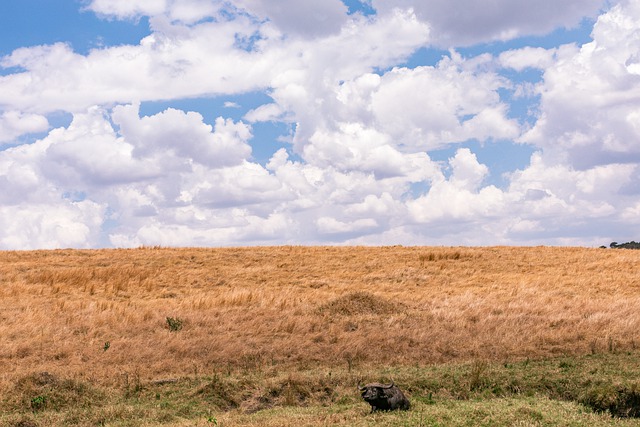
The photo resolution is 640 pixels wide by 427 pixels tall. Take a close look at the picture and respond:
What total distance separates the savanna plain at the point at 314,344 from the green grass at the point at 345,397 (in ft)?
0.17

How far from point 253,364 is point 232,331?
3.54m

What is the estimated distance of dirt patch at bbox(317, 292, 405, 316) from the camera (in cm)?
2528

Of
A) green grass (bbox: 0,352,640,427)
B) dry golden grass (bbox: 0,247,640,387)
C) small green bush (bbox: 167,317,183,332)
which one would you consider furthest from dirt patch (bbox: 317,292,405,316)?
green grass (bbox: 0,352,640,427)

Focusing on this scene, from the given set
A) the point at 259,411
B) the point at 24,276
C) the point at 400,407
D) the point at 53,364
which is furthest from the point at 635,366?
the point at 24,276

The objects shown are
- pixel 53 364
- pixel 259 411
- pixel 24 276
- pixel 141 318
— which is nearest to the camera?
pixel 259 411

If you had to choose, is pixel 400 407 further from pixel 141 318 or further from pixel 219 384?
pixel 141 318

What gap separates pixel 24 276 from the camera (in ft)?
118

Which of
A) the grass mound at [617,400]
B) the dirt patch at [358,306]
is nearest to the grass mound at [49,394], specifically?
the dirt patch at [358,306]

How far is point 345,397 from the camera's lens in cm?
1500

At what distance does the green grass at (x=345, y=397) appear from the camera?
40.5ft

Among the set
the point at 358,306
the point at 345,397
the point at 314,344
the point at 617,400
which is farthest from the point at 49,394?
the point at 617,400

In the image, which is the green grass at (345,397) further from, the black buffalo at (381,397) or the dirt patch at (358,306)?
the dirt patch at (358,306)

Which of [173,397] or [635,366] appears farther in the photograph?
[635,366]

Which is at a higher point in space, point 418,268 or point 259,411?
point 418,268
